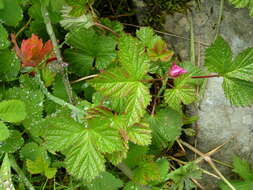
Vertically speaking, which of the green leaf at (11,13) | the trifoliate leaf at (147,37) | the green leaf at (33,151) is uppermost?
the green leaf at (11,13)

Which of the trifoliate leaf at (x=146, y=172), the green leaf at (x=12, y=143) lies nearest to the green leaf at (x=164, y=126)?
the trifoliate leaf at (x=146, y=172)

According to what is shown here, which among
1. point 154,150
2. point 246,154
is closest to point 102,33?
point 154,150

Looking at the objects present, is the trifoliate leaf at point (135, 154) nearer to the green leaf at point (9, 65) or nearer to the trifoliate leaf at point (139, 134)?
the trifoliate leaf at point (139, 134)

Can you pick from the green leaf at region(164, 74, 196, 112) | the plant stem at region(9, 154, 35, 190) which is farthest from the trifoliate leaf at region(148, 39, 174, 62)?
the plant stem at region(9, 154, 35, 190)

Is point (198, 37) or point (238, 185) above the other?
point (198, 37)

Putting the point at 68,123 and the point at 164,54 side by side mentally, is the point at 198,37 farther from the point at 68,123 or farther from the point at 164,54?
the point at 68,123

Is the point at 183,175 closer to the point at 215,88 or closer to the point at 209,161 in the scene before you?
the point at 209,161
